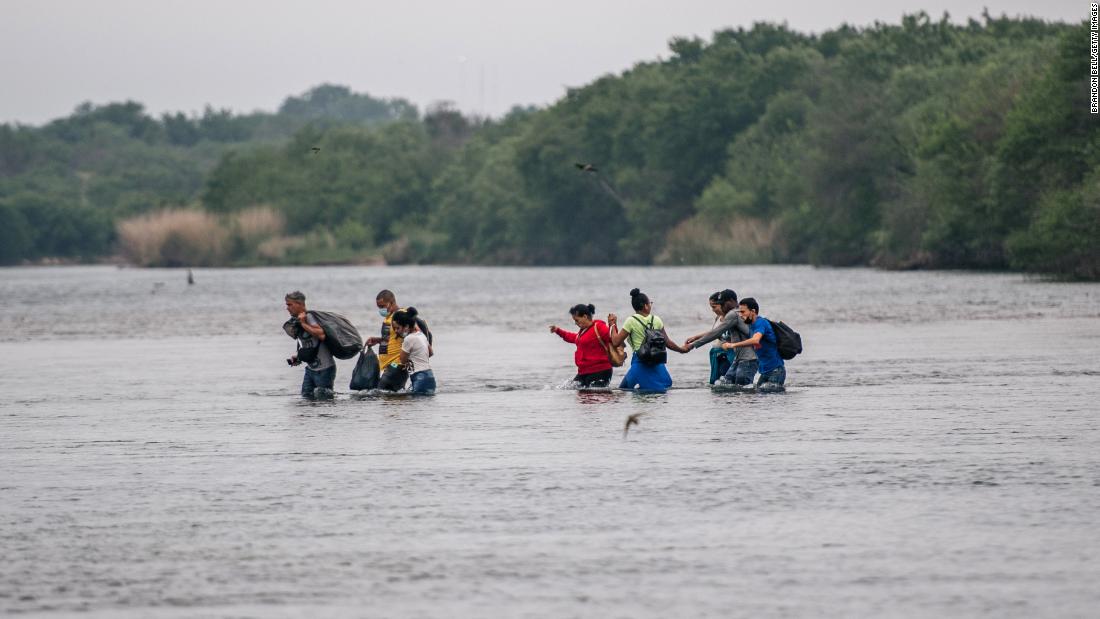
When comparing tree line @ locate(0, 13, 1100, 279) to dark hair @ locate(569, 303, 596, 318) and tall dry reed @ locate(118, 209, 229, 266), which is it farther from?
dark hair @ locate(569, 303, 596, 318)

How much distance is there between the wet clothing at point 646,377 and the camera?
22153 millimetres

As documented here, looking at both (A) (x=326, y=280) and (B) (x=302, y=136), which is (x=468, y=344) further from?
(B) (x=302, y=136)

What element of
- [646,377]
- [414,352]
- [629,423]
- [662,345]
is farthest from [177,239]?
[629,423]

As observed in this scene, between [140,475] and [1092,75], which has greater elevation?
[1092,75]

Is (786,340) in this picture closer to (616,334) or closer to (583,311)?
(616,334)

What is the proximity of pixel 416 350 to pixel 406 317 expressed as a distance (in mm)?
665

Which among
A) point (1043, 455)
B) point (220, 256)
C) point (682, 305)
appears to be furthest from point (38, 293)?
point (1043, 455)

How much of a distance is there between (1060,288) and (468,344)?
2520 cm

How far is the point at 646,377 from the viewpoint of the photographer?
22.2 m

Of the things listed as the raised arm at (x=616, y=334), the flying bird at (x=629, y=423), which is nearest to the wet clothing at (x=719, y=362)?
the raised arm at (x=616, y=334)

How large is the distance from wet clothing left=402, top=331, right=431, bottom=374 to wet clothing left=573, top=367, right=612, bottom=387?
194 cm

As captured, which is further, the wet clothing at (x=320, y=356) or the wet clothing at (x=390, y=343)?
the wet clothing at (x=390, y=343)

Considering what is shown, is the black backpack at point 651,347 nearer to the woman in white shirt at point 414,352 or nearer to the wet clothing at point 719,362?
the wet clothing at point 719,362

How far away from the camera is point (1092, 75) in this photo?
2527 inches
